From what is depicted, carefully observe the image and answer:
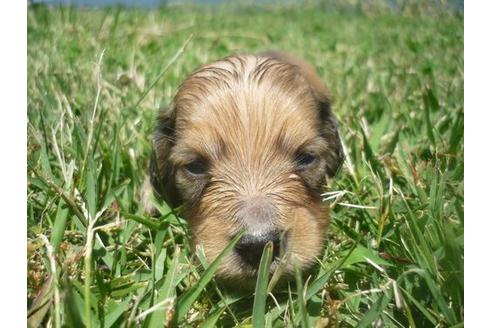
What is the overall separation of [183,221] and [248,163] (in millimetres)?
457

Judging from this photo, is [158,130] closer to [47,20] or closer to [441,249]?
[441,249]

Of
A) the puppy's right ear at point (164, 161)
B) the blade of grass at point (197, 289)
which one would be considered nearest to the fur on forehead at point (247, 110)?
the puppy's right ear at point (164, 161)

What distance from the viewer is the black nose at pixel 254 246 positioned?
212 centimetres

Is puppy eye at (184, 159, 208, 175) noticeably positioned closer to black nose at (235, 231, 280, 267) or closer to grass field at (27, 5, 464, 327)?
grass field at (27, 5, 464, 327)

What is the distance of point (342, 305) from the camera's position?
83.1 inches

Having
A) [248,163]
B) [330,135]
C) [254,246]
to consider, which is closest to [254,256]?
[254,246]

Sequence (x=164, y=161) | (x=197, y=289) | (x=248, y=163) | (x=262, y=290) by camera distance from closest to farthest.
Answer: (x=262, y=290) → (x=197, y=289) → (x=248, y=163) → (x=164, y=161)

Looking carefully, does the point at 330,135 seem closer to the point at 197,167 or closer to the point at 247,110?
the point at 247,110

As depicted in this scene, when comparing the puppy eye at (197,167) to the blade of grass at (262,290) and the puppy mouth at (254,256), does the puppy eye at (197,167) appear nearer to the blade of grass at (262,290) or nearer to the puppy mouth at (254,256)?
the puppy mouth at (254,256)

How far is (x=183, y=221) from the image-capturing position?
269cm

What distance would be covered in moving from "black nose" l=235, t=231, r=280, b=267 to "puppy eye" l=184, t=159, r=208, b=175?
2.06 feet

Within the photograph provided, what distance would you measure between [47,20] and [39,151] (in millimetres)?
2788

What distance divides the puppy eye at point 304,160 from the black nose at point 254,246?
629 millimetres
